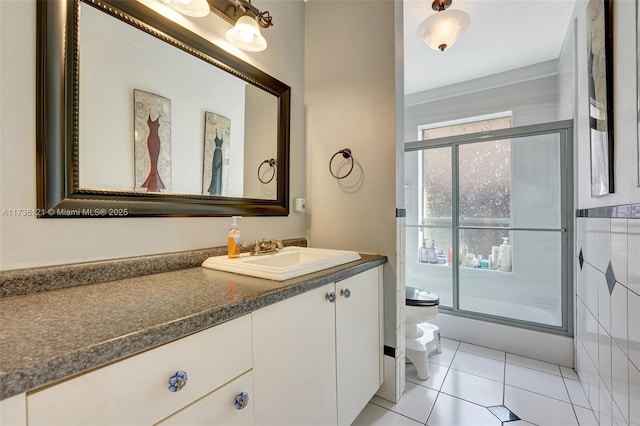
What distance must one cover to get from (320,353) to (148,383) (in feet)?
2.17

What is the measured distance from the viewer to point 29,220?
861 mm

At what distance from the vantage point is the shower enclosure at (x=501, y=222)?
88.7 inches

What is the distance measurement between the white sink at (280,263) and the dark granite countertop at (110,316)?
0.11ft

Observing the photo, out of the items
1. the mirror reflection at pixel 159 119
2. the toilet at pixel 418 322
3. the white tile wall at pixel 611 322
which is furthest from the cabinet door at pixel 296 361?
the white tile wall at pixel 611 322

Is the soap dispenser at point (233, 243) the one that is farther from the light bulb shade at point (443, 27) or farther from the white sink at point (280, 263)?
the light bulb shade at point (443, 27)

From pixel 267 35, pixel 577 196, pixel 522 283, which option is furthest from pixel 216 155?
pixel 522 283

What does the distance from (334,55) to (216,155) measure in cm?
106

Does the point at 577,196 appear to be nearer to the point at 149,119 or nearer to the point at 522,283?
the point at 522,283

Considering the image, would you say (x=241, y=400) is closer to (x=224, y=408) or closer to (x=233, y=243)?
(x=224, y=408)

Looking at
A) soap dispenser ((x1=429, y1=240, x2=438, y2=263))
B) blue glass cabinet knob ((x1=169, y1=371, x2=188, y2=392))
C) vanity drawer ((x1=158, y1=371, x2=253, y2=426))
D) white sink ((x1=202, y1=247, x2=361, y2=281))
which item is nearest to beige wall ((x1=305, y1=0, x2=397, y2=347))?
white sink ((x1=202, y1=247, x2=361, y2=281))

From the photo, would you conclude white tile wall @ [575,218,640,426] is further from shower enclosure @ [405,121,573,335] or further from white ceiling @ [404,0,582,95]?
white ceiling @ [404,0,582,95]

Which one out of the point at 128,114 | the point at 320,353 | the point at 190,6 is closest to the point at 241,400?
the point at 320,353

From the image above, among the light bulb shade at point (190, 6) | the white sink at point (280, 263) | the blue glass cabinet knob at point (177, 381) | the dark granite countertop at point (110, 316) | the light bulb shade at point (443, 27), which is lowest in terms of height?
the blue glass cabinet knob at point (177, 381)

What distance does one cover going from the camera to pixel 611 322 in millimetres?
1204
